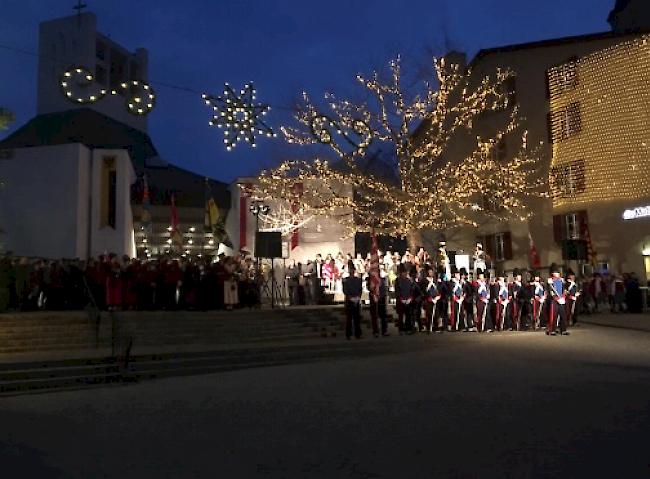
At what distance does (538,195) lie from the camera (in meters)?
29.6

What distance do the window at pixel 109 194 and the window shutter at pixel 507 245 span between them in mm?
18857

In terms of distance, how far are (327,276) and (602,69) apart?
50.0 ft

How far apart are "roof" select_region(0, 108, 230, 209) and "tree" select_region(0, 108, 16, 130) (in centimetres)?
1676

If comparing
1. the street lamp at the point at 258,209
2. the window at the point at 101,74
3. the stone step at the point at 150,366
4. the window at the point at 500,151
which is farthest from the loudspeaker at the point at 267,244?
the window at the point at 101,74

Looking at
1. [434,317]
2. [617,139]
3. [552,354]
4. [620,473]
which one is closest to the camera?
[620,473]

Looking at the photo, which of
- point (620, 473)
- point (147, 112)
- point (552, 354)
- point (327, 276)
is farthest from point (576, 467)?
point (327, 276)

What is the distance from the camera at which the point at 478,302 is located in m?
20.1

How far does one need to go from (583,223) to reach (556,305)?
36.3 feet

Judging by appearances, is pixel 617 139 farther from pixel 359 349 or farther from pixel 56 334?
pixel 56 334

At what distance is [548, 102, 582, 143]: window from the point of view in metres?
29.0

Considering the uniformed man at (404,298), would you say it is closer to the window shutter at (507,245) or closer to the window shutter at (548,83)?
the window shutter at (507,245)

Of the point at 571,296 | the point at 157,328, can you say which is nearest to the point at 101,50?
the point at 157,328

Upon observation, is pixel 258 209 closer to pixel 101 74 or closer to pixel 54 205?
pixel 54 205

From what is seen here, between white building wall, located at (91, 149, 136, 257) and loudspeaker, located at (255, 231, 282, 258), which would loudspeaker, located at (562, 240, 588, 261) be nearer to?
loudspeaker, located at (255, 231, 282, 258)
